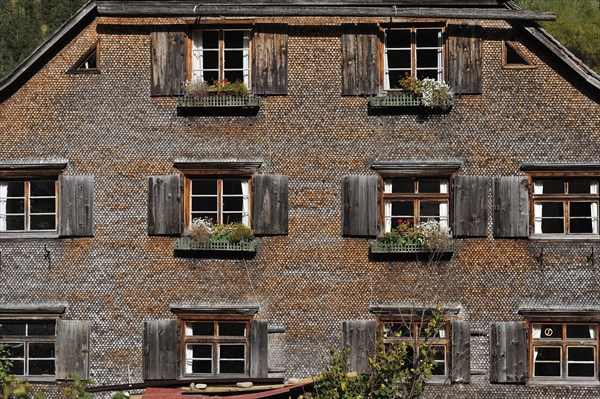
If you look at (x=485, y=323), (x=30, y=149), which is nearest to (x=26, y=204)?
(x=30, y=149)

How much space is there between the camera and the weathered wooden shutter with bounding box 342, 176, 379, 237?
71.3 feet

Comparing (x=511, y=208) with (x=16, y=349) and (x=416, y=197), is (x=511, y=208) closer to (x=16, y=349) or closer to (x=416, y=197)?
(x=416, y=197)

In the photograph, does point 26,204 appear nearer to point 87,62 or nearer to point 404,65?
point 87,62

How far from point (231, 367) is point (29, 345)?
15.1 feet

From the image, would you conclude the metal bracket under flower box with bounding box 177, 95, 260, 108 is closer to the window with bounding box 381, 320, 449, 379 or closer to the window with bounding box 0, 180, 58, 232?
the window with bounding box 0, 180, 58, 232

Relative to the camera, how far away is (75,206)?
22156 millimetres

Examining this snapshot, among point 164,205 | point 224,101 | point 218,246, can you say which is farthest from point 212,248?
point 224,101

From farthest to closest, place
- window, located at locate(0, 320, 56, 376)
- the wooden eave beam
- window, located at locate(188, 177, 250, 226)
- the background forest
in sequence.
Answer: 1. the background forest
2. window, located at locate(0, 320, 56, 376)
3. window, located at locate(188, 177, 250, 226)
4. the wooden eave beam

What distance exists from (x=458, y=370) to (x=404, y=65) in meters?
6.79

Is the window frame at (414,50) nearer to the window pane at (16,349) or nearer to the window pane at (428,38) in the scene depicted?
the window pane at (428,38)

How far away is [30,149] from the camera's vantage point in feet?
73.8

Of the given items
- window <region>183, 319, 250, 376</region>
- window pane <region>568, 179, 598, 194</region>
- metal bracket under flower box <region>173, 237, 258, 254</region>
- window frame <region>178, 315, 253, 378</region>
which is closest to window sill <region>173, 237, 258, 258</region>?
metal bracket under flower box <region>173, 237, 258, 254</region>

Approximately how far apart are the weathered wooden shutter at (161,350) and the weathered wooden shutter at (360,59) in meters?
6.53

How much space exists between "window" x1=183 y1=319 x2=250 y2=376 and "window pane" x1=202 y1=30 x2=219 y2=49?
20.1ft
